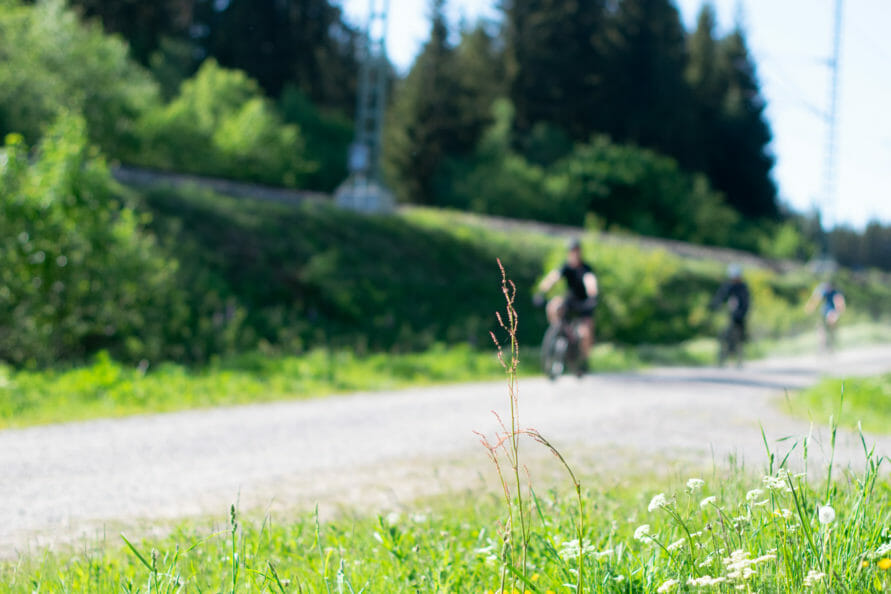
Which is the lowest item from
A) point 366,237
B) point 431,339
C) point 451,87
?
point 431,339

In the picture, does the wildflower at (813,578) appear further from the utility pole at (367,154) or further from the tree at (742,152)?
the tree at (742,152)

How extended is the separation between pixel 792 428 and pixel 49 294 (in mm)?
9103

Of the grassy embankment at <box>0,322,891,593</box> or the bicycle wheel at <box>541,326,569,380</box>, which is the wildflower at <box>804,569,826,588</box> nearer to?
the grassy embankment at <box>0,322,891,593</box>

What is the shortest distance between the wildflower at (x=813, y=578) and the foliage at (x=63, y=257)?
386 inches

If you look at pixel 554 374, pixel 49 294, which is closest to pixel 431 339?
pixel 554 374

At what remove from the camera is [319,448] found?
20.4ft

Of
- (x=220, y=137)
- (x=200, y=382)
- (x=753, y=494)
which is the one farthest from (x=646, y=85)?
(x=753, y=494)

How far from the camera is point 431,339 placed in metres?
19.7

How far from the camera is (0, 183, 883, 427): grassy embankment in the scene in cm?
918

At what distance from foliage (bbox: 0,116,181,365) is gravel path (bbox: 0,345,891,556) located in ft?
13.3

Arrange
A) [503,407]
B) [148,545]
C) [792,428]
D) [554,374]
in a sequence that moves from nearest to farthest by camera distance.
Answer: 1. [148,545]
2. [792,428]
3. [503,407]
4. [554,374]

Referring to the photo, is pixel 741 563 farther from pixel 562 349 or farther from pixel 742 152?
pixel 742 152

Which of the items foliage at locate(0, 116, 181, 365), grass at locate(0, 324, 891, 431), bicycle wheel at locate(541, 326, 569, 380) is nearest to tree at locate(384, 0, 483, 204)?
grass at locate(0, 324, 891, 431)

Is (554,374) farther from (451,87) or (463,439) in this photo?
(451,87)
